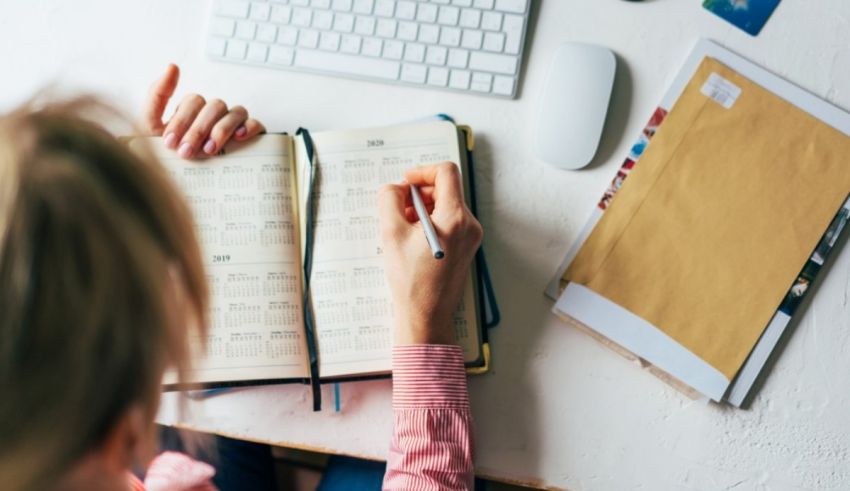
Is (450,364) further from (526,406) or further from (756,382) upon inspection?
(756,382)

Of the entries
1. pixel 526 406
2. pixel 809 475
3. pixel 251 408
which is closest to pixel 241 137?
pixel 251 408

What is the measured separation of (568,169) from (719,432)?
0.95 feet

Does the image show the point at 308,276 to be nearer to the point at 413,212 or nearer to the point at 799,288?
the point at 413,212

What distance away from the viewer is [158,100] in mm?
721

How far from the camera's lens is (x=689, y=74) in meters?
0.72

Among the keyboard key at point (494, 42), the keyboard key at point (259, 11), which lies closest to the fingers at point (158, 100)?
the keyboard key at point (259, 11)

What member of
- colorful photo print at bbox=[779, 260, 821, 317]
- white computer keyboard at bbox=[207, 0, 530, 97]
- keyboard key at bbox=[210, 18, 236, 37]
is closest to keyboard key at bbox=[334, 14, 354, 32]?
white computer keyboard at bbox=[207, 0, 530, 97]

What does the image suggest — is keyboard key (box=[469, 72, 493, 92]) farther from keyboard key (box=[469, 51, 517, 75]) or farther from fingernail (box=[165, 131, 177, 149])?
fingernail (box=[165, 131, 177, 149])

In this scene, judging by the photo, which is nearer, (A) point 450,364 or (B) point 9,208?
(B) point 9,208

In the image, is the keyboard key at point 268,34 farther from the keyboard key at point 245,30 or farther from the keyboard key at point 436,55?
the keyboard key at point 436,55

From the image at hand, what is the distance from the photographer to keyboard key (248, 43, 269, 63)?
75 centimetres

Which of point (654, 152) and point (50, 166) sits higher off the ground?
point (654, 152)

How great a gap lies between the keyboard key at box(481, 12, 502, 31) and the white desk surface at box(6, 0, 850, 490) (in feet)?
0.14

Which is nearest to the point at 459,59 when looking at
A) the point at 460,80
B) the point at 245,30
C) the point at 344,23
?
the point at 460,80
